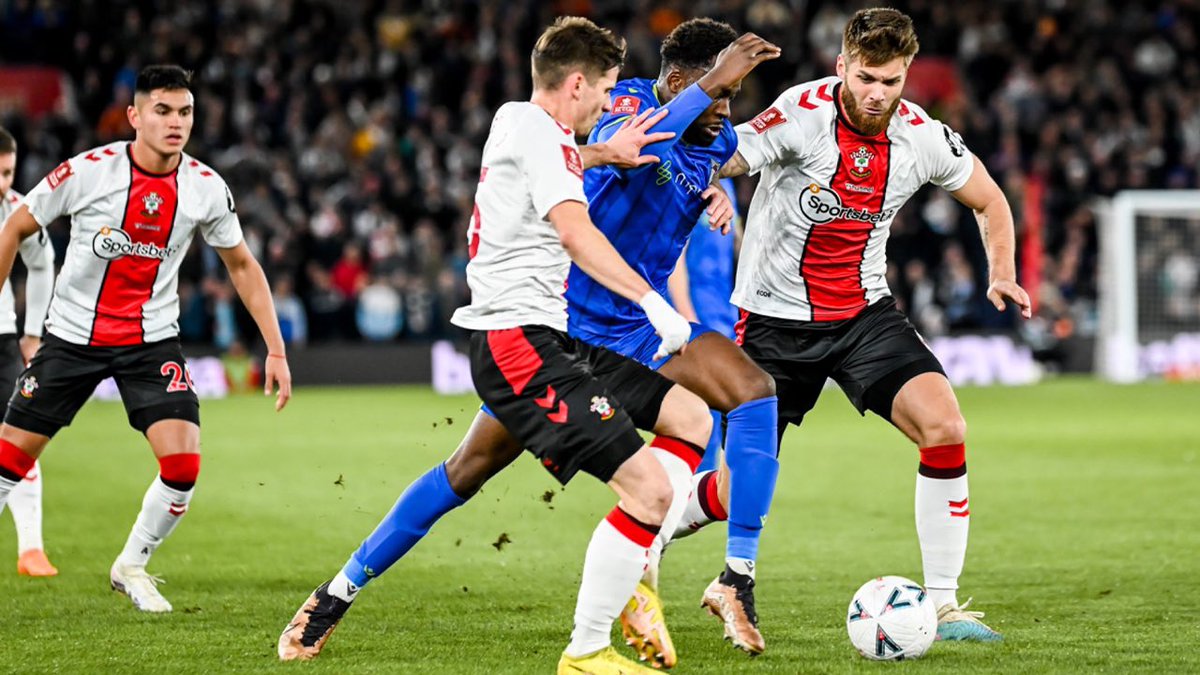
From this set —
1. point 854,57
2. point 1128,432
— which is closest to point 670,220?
point 854,57

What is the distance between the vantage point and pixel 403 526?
19.5ft

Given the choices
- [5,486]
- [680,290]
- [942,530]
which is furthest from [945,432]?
[5,486]

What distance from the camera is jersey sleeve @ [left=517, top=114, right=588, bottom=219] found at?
5152 millimetres

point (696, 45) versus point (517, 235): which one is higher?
point (696, 45)

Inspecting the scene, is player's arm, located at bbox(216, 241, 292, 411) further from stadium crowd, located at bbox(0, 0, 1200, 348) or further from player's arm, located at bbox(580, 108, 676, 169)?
stadium crowd, located at bbox(0, 0, 1200, 348)

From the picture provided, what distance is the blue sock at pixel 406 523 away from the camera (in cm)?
594

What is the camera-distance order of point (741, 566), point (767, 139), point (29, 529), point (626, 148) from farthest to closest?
1. point (29, 529)
2. point (767, 139)
3. point (741, 566)
4. point (626, 148)

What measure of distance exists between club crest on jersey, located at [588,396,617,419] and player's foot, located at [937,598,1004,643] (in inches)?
72.0

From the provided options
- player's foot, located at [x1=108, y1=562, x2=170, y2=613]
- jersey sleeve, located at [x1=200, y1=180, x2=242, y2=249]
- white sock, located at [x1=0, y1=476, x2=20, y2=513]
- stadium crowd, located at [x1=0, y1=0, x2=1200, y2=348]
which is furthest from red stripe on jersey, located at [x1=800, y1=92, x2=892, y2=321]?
stadium crowd, located at [x1=0, y1=0, x2=1200, y2=348]

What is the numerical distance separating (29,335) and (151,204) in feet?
6.06

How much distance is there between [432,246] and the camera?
22.3 m

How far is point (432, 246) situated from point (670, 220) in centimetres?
1615

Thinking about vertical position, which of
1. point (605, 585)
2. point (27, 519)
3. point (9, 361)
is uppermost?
point (9, 361)

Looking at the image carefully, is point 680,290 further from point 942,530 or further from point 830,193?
point 942,530
